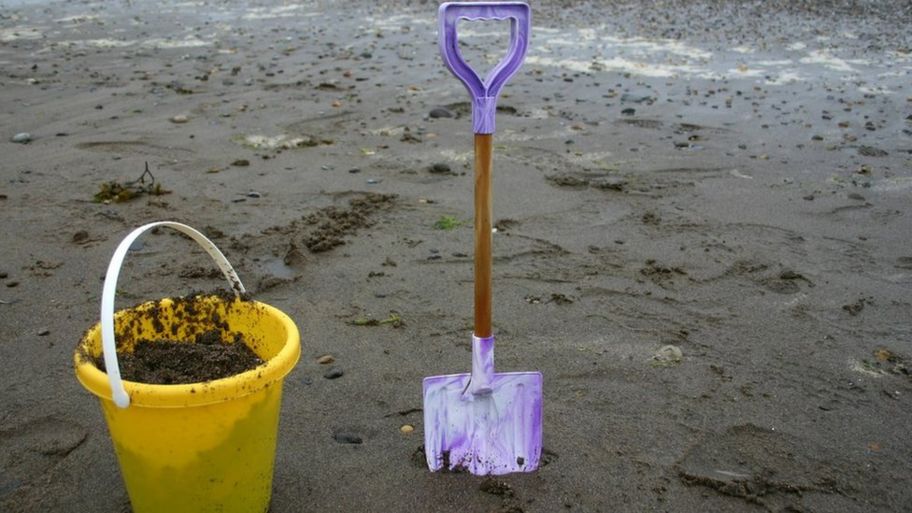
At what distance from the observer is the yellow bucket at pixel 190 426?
1761 millimetres

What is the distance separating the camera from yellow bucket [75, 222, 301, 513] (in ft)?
5.78

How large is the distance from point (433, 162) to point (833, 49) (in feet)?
16.5

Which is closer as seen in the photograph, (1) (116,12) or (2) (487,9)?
(2) (487,9)

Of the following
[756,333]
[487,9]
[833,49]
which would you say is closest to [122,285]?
[487,9]

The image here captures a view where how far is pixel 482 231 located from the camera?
2227mm

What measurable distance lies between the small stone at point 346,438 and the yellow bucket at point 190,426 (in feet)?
1.13

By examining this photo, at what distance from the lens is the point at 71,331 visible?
2.98 meters

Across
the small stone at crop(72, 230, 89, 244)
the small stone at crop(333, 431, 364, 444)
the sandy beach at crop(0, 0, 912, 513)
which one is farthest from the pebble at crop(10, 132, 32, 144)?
the small stone at crop(333, 431, 364, 444)

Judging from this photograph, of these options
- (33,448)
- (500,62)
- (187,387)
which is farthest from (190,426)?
(500,62)

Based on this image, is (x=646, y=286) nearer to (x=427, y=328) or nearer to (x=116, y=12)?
(x=427, y=328)

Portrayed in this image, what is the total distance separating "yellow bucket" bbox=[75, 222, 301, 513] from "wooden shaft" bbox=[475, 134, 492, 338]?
0.52 meters

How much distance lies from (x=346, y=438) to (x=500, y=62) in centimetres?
116

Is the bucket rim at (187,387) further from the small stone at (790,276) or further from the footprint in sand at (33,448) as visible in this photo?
the small stone at (790,276)

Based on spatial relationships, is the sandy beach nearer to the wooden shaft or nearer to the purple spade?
the purple spade
